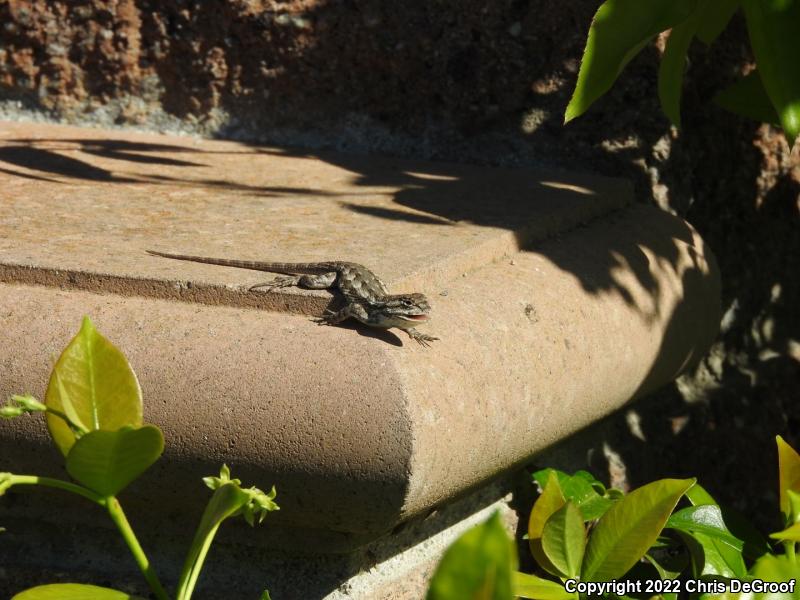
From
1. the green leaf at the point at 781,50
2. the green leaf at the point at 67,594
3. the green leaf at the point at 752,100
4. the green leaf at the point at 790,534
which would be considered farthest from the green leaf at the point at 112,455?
the green leaf at the point at 752,100

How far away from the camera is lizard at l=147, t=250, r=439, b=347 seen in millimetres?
1969

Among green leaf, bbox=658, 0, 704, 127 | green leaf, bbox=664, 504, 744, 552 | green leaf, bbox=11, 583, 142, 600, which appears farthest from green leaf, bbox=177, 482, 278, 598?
green leaf, bbox=658, 0, 704, 127

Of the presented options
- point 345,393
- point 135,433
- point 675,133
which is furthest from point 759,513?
point 135,433

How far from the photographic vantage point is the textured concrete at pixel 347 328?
1766mm

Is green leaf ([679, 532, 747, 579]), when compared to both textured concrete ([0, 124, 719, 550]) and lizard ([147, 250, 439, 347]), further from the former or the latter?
lizard ([147, 250, 439, 347])

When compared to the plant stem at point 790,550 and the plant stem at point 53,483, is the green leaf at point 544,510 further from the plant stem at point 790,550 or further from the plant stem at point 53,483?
the plant stem at point 53,483

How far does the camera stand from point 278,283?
2.04m

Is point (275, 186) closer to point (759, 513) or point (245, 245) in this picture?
point (245, 245)

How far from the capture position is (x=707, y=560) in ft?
6.29

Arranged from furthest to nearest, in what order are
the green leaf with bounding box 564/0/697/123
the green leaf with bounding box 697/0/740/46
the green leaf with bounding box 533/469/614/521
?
the green leaf with bounding box 697/0/740/46, the green leaf with bounding box 533/469/614/521, the green leaf with bounding box 564/0/697/123

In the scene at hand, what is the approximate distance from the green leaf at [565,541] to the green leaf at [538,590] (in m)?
0.03

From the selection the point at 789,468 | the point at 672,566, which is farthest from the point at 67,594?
the point at 672,566

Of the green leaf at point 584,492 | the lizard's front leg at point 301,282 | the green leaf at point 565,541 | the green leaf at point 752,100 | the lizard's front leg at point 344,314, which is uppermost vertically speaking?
the green leaf at point 752,100

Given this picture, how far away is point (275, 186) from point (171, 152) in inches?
21.8
